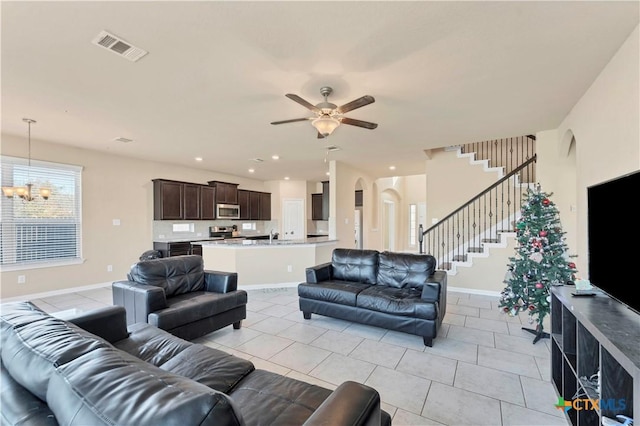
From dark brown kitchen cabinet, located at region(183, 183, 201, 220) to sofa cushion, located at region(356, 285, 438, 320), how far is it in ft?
17.6

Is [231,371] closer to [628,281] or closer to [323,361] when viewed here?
[323,361]

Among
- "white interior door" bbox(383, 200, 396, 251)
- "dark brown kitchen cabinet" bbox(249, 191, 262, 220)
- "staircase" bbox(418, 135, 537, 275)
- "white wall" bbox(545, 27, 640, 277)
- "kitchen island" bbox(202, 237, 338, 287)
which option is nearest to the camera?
"white wall" bbox(545, 27, 640, 277)

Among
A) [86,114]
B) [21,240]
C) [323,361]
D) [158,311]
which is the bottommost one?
[323,361]

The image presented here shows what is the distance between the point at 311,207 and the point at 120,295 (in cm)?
786

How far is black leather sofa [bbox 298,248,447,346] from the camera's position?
305 cm

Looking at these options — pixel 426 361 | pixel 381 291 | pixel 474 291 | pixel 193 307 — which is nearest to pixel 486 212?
pixel 474 291

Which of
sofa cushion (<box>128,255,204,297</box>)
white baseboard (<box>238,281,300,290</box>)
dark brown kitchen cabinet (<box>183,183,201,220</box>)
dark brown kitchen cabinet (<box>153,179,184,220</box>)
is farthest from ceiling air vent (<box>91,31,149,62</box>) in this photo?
dark brown kitchen cabinet (<box>183,183,201,220</box>)

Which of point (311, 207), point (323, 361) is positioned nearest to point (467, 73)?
point (323, 361)

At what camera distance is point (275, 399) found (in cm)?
144

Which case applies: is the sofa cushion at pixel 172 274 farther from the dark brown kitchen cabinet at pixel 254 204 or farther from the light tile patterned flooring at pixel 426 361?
the dark brown kitchen cabinet at pixel 254 204

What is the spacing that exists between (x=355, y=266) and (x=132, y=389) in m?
3.54

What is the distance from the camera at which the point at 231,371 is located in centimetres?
166

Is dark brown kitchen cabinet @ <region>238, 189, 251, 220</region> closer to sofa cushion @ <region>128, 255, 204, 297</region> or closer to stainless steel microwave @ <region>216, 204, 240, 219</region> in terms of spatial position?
stainless steel microwave @ <region>216, 204, 240, 219</region>

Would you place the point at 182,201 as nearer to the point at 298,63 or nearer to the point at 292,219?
the point at 292,219
